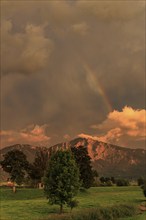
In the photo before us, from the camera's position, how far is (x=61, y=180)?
57.5 m

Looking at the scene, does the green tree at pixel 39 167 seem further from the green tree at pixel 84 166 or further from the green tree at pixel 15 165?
the green tree at pixel 84 166

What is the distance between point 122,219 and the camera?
163 feet

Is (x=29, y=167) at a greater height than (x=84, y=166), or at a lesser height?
greater

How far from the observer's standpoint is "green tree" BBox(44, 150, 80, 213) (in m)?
57.1

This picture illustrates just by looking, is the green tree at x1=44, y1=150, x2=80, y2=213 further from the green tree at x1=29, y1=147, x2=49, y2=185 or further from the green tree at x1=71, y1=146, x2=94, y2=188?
the green tree at x1=29, y1=147, x2=49, y2=185

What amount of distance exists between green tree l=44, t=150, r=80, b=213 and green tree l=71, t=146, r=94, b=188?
38660mm

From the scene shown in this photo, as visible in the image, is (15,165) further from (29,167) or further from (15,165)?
(29,167)

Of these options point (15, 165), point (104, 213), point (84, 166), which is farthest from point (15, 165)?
point (104, 213)

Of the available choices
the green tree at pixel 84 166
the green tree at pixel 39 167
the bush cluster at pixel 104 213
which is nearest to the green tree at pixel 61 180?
the bush cluster at pixel 104 213

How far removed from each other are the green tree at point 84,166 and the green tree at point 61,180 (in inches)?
1522

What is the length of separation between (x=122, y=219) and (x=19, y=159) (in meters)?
62.0

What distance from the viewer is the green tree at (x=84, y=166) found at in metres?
97.4

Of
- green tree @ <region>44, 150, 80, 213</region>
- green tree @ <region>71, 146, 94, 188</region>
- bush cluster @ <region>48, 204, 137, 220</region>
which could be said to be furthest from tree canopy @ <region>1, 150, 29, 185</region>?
bush cluster @ <region>48, 204, 137, 220</region>

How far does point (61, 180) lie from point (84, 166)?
43916mm
